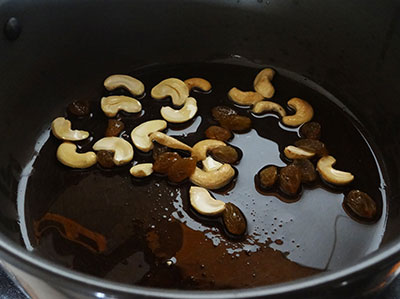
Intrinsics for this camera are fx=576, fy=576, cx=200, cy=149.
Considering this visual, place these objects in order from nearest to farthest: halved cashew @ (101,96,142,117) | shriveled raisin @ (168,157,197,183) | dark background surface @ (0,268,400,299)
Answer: dark background surface @ (0,268,400,299) → shriveled raisin @ (168,157,197,183) → halved cashew @ (101,96,142,117)

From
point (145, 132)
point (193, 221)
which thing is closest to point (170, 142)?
point (145, 132)

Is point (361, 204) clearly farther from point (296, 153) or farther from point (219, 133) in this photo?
point (219, 133)

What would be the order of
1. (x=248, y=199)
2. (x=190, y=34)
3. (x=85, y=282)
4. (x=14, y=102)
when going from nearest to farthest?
(x=85, y=282) < (x=248, y=199) < (x=14, y=102) < (x=190, y=34)

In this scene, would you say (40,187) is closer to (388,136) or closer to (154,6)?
(154,6)

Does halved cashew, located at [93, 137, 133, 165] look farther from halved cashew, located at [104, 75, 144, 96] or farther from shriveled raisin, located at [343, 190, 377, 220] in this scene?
shriveled raisin, located at [343, 190, 377, 220]

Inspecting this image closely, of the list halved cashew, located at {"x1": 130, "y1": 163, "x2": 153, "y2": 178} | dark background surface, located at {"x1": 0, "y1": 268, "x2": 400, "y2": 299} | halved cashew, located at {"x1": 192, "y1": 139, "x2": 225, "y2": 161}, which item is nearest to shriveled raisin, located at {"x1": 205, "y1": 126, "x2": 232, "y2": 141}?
halved cashew, located at {"x1": 192, "y1": 139, "x2": 225, "y2": 161}

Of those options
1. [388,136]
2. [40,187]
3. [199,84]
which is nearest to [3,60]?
[40,187]

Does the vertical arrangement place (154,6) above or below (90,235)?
above
